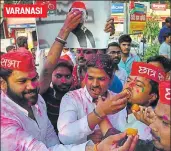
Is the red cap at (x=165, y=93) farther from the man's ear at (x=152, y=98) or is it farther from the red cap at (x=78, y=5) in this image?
the red cap at (x=78, y=5)

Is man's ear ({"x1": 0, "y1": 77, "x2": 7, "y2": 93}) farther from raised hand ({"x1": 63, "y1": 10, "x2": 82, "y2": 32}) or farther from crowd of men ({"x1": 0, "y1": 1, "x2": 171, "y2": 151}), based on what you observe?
raised hand ({"x1": 63, "y1": 10, "x2": 82, "y2": 32})

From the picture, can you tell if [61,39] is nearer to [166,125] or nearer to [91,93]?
[91,93]

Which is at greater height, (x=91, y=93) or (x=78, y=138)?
(x=91, y=93)

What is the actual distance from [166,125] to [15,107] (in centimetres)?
101

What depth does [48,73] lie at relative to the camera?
2984 millimetres

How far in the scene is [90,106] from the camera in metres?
2.65

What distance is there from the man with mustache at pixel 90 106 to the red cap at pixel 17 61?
1.31 feet

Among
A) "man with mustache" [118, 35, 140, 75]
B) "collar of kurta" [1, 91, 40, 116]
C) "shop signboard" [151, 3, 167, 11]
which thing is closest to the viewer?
"collar of kurta" [1, 91, 40, 116]

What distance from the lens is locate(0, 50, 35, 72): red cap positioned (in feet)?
7.21

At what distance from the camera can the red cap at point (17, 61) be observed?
2.20m

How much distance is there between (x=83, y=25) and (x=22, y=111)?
77 centimetres

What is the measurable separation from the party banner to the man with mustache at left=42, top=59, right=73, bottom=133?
488mm

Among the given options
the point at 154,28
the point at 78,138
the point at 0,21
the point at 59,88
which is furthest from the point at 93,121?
the point at 0,21

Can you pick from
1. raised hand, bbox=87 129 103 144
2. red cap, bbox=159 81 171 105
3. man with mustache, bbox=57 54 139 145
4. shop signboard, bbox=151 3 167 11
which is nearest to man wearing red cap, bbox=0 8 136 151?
man with mustache, bbox=57 54 139 145
